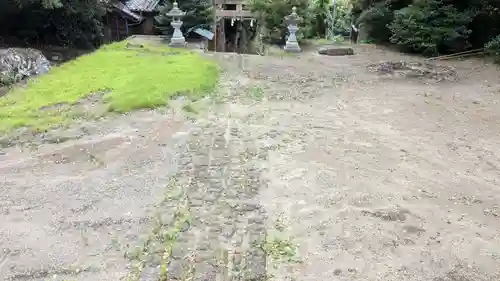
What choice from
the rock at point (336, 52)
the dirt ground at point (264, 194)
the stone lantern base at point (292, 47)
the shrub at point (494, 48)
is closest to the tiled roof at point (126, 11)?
the stone lantern base at point (292, 47)

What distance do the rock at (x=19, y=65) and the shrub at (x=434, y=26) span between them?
9.09 m

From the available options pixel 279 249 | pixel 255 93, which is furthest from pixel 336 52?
pixel 279 249

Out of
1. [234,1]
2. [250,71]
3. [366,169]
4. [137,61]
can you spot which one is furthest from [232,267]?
[234,1]

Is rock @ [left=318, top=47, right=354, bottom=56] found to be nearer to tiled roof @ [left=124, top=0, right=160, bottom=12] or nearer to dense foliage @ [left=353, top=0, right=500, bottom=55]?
dense foliage @ [left=353, top=0, right=500, bottom=55]

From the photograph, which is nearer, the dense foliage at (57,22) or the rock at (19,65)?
the rock at (19,65)

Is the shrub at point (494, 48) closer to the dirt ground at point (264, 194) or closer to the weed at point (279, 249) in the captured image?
the dirt ground at point (264, 194)

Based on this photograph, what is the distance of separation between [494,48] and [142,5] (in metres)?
12.1

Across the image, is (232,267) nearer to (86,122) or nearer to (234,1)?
(86,122)

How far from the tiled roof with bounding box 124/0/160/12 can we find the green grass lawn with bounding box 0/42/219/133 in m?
6.62

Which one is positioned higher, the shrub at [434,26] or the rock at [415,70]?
the shrub at [434,26]

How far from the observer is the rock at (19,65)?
11.2 meters

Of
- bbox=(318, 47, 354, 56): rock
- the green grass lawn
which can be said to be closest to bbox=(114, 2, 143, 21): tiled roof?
the green grass lawn

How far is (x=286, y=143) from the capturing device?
602 centimetres

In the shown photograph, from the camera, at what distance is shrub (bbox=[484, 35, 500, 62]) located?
406 inches
